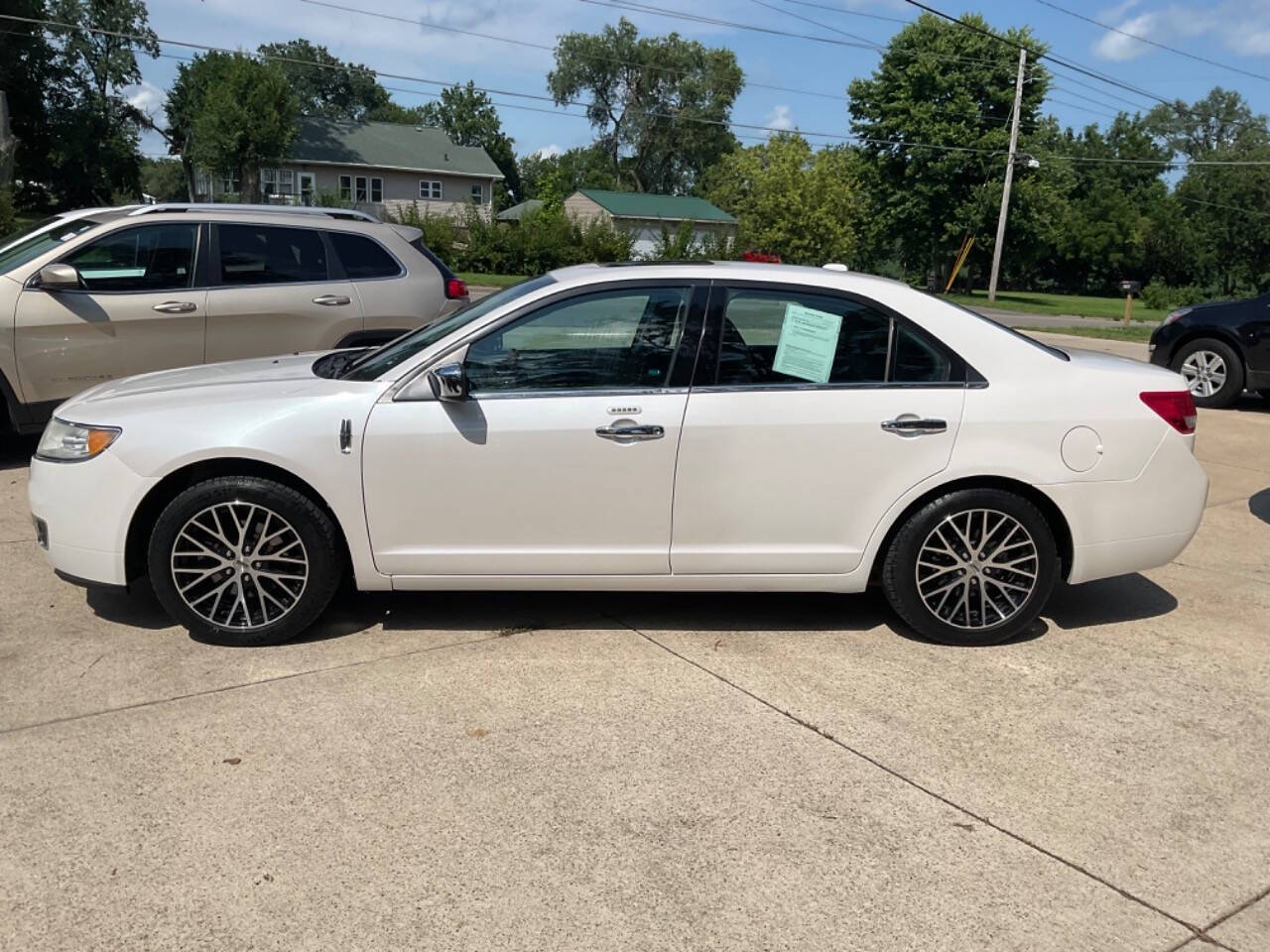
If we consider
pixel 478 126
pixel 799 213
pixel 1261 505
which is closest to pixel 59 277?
pixel 1261 505

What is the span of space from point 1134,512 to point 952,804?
1.93 m

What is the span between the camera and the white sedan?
437 cm

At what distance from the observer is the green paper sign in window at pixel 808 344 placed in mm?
4551

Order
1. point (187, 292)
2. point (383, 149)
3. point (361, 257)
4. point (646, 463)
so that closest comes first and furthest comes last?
1. point (646, 463)
2. point (187, 292)
3. point (361, 257)
4. point (383, 149)

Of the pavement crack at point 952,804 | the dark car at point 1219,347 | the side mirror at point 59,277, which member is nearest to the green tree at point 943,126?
the dark car at point 1219,347

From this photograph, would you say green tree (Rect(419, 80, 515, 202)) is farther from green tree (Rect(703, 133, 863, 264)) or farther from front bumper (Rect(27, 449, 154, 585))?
front bumper (Rect(27, 449, 154, 585))

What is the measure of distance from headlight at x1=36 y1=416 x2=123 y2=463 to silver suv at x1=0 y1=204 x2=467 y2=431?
2990 millimetres

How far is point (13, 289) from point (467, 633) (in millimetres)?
4642

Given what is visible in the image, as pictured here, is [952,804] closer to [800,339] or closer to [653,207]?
[800,339]

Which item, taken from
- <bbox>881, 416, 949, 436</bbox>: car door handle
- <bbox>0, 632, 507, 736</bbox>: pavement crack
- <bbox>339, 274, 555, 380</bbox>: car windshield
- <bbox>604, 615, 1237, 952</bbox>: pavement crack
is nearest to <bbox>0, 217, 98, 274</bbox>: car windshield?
<bbox>339, 274, 555, 380</bbox>: car windshield

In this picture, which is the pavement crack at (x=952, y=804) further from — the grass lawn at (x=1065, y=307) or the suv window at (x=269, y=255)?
the grass lawn at (x=1065, y=307)

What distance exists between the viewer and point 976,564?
4602 mm

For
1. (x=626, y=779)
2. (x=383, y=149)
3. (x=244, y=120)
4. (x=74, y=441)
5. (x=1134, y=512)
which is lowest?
(x=626, y=779)

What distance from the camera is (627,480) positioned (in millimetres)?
4410
